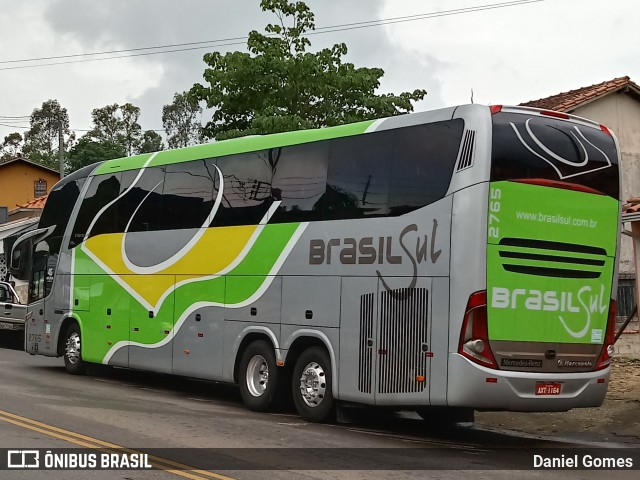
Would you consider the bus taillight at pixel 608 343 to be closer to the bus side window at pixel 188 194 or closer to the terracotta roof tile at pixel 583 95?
the bus side window at pixel 188 194

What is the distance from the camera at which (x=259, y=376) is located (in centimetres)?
1522

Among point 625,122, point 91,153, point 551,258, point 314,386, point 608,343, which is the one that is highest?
point 91,153

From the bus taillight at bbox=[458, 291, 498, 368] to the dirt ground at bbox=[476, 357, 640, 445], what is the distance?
296 cm

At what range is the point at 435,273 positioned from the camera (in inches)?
476

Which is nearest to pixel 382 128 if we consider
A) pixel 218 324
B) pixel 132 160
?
pixel 218 324

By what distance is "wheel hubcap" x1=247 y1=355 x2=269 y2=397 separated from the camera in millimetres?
15070

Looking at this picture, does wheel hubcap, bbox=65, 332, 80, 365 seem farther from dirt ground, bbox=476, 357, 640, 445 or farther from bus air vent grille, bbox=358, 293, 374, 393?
bus air vent grille, bbox=358, 293, 374, 393

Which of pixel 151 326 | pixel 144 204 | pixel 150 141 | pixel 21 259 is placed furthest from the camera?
pixel 150 141

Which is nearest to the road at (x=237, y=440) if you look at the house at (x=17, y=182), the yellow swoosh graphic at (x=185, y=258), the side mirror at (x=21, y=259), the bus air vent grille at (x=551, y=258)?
the yellow swoosh graphic at (x=185, y=258)

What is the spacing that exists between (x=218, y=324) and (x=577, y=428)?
558 centimetres

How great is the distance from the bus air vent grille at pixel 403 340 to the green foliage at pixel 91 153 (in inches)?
2020

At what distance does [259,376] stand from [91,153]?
51.1 metres

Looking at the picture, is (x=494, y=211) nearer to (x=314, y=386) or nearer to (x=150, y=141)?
(x=314, y=386)

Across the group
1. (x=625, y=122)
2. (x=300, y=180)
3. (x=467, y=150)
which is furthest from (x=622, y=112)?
(x=467, y=150)
